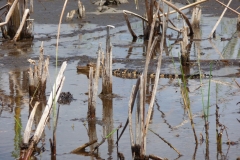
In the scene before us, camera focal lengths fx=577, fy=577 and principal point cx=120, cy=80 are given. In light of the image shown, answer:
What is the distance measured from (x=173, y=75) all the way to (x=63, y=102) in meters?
2.24

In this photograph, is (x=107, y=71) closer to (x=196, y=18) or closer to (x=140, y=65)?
(x=140, y=65)

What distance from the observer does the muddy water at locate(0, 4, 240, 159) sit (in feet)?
18.7

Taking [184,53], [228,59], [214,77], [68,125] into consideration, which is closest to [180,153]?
[68,125]

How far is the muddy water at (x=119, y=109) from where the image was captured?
18.7 feet

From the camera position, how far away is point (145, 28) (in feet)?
40.8

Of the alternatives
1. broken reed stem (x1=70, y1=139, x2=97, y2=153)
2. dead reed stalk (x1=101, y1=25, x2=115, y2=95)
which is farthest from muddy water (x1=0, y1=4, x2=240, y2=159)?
dead reed stalk (x1=101, y1=25, x2=115, y2=95)

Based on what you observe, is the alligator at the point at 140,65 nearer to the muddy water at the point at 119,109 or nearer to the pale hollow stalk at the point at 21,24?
the muddy water at the point at 119,109

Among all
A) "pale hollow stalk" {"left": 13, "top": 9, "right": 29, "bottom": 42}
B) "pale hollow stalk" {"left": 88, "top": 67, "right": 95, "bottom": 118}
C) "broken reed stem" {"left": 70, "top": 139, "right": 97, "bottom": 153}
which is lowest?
"broken reed stem" {"left": 70, "top": 139, "right": 97, "bottom": 153}

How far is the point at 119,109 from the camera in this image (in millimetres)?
7219

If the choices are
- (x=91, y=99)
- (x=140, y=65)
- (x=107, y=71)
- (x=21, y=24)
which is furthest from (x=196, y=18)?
(x=91, y=99)

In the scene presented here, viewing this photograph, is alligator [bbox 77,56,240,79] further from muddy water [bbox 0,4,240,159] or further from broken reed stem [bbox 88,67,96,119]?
broken reed stem [bbox 88,67,96,119]

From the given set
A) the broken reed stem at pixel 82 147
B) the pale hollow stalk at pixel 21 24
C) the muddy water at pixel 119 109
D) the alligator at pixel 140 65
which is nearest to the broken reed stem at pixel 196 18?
the muddy water at pixel 119 109

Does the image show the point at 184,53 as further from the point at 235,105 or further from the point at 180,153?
the point at 180,153

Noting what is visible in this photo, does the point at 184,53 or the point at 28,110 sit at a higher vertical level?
the point at 184,53
